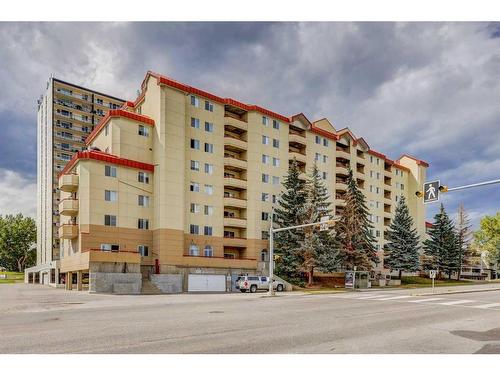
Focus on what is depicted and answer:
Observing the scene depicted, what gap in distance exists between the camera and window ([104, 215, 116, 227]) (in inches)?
1667

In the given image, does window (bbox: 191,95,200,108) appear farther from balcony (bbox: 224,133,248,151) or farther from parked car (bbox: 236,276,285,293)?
parked car (bbox: 236,276,285,293)

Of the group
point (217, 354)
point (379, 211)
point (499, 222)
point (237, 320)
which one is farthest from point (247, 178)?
point (499, 222)

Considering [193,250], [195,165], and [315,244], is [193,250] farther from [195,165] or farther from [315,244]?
[315,244]

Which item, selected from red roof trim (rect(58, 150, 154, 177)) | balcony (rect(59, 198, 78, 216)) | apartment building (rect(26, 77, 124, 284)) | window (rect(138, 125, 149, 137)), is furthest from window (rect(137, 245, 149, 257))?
apartment building (rect(26, 77, 124, 284))

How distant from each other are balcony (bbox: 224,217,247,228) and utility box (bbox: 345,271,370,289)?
1371 centimetres

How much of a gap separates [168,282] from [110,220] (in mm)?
8791

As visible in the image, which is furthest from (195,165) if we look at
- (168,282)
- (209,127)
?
(168,282)

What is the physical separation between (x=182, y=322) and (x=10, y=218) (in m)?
109

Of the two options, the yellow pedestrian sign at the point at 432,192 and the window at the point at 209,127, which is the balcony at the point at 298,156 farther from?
the yellow pedestrian sign at the point at 432,192

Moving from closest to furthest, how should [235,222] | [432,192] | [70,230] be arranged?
[432,192] < [70,230] < [235,222]

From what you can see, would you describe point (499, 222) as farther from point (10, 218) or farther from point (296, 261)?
point (10, 218)

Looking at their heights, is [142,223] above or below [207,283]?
above

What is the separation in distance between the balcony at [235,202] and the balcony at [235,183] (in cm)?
159

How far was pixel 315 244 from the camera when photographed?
46.6m
